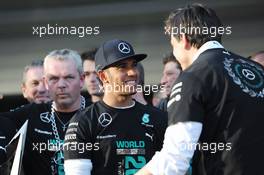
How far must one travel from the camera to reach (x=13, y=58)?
649 centimetres

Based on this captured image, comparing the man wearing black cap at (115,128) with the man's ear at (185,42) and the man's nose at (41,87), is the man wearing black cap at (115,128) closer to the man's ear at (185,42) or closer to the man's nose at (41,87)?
the man's ear at (185,42)

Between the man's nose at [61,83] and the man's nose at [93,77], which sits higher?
the man's nose at [93,77]

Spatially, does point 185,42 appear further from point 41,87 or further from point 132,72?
point 41,87

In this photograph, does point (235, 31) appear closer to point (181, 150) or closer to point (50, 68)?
point (50, 68)

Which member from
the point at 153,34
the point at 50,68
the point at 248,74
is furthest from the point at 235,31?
the point at 248,74

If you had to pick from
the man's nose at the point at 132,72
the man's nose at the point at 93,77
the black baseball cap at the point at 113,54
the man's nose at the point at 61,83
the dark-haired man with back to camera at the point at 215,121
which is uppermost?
the man's nose at the point at 93,77

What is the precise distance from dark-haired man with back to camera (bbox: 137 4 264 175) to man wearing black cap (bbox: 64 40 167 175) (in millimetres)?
470

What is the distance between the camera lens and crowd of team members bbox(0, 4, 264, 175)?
2.54m

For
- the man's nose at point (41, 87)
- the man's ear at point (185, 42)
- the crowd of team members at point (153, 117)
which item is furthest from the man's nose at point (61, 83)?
the man's ear at point (185, 42)

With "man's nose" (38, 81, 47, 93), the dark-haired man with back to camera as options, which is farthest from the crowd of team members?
"man's nose" (38, 81, 47, 93)

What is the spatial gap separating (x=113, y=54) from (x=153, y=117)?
0.36 meters

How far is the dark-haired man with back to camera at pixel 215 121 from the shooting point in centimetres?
250

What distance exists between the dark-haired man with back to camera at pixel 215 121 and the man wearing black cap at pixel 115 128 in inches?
18.5

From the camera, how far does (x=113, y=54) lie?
3207 millimetres
